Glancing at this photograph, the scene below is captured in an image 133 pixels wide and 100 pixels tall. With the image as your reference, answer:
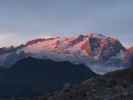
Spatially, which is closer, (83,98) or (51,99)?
(83,98)

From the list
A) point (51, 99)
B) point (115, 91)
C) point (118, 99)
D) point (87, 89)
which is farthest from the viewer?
point (51, 99)

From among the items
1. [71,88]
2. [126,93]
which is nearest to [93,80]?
[71,88]

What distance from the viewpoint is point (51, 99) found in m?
194

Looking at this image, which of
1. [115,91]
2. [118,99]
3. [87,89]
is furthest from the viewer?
[87,89]

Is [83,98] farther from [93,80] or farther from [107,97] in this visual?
[93,80]

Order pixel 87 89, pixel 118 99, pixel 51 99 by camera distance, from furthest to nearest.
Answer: pixel 51 99 → pixel 87 89 → pixel 118 99

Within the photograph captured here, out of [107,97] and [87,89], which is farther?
[87,89]

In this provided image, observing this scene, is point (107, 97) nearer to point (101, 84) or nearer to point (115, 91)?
point (115, 91)

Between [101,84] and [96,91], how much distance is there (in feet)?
34.8

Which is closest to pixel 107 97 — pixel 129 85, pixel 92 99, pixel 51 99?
pixel 92 99

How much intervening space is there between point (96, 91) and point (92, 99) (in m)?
11.7

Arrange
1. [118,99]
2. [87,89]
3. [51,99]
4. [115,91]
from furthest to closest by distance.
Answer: [51,99] → [87,89] → [115,91] → [118,99]

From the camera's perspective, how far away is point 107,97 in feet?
534

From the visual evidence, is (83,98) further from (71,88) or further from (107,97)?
(71,88)
